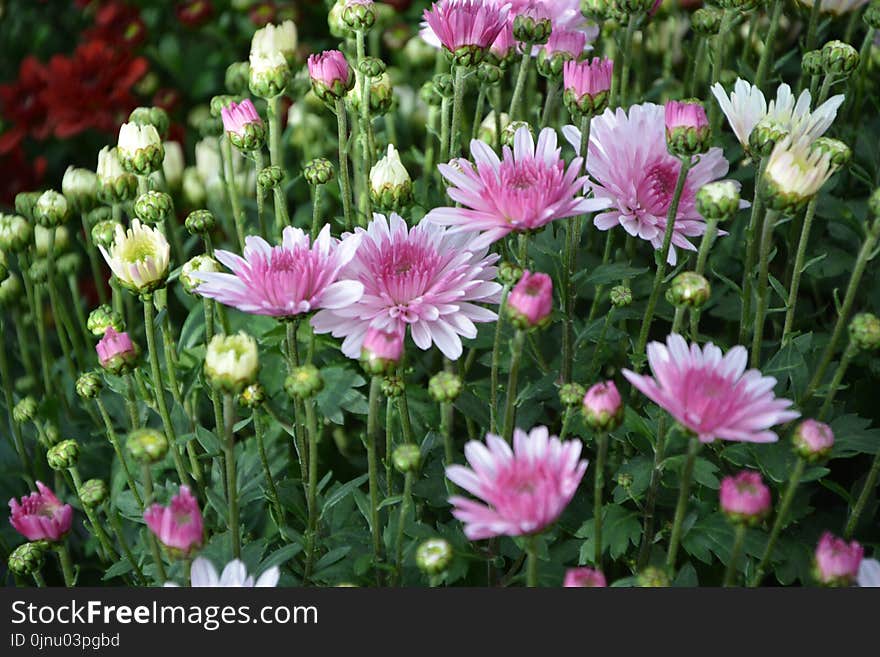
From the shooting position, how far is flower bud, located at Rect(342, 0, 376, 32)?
3.43 ft

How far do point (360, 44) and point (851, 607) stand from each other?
0.74 meters

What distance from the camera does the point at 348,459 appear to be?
48.1 inches

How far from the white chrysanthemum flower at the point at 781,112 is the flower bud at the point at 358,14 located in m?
0.38

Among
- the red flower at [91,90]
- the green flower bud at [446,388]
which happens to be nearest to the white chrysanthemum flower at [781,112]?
the green flower bud at [446,388]

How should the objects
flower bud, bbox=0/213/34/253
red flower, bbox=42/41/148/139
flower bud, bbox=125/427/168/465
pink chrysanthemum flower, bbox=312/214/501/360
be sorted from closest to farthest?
flower bud, bbox=125/427/168/465 → pink chrysanthemum flower, bbox=312/214/501/360 → flower bud, bbox=0/213/34/253 → red flower, bbox=42/41/148/139

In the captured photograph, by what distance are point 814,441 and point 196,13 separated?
158cm

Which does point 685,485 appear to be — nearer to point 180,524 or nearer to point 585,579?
point 585,579

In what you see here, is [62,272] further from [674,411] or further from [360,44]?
[674,411]

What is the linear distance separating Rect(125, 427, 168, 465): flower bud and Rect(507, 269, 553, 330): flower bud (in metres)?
0.31

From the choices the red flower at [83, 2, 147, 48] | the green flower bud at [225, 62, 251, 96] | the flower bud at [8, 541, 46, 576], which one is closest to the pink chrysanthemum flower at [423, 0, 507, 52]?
the green flower bud at [225, 62, 251, 96]

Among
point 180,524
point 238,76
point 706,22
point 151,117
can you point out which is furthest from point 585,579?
point 238,76

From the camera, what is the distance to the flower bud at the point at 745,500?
0.70 metres

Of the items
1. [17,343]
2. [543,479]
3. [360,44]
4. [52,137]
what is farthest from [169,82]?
[543,479]

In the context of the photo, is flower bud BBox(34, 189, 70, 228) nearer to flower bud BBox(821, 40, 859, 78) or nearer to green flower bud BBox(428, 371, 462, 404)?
green flower bud BBox(428, 371, 462, 404)
